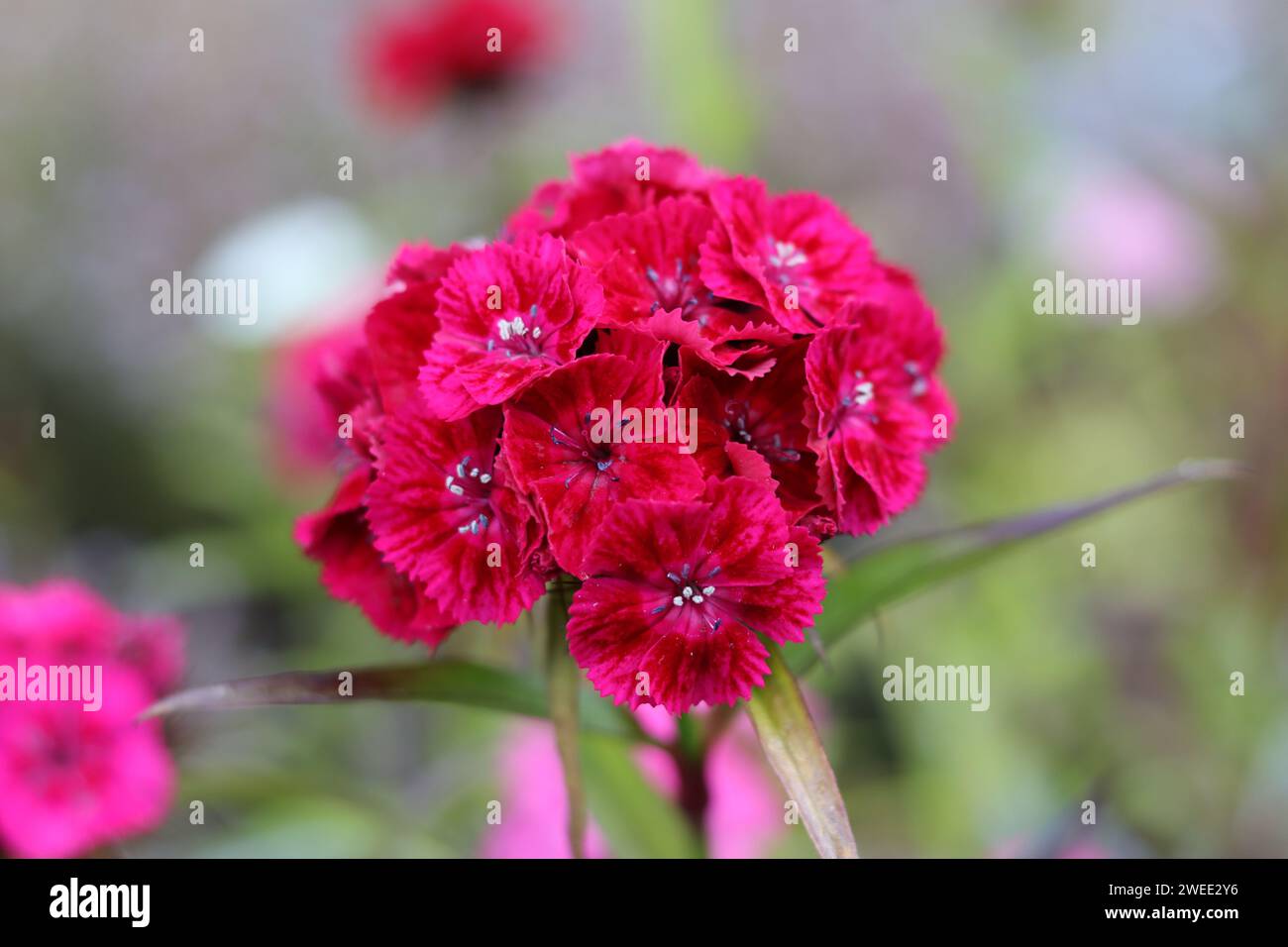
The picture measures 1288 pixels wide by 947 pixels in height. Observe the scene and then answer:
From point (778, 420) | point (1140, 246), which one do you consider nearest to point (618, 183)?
point (778, 420)

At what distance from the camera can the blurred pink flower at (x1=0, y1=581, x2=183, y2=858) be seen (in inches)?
57.5

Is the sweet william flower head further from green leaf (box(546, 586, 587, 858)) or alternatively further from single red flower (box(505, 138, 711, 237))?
green leaf (box(546, 586, 587, 858))

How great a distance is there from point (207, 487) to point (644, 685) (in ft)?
6.87

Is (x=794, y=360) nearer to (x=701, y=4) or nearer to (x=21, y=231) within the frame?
(x=701, y=4)

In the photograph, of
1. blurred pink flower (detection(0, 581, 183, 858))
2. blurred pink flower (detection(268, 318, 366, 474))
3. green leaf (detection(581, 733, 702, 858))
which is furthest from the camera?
blurred pink flower (detection(268, 318, 366, 474))

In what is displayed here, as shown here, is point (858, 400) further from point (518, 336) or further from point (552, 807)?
point (552, 807)

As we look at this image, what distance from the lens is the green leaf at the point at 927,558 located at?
1164 millimetres

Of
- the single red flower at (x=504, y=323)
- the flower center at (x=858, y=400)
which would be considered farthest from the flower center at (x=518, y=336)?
the flower center at (x=858, y=400)

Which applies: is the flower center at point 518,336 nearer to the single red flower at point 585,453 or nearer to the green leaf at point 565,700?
the single red flower at point 585,453

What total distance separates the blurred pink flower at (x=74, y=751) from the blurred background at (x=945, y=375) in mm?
142

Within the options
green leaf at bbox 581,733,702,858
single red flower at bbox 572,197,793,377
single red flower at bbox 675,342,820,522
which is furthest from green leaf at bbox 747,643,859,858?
green leaf at bbox 581,733,702,858

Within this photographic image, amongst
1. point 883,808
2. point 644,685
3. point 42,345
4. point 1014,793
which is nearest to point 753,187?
point 644,685

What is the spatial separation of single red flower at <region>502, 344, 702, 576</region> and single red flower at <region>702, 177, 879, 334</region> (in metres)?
0.14

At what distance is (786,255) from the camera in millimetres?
1104
